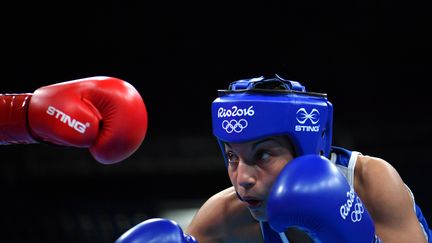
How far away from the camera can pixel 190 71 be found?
5082 mm

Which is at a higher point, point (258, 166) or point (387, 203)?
point (258, 166)

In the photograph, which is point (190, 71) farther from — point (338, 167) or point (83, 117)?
point (83, 117)

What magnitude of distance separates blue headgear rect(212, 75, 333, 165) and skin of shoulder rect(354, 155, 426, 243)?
7.5 inches

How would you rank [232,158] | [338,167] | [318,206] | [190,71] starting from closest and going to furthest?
1. [318,206]
2. [232,158]
3. [338,167]
4. [190,71]

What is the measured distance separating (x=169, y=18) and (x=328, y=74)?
131 centimetres

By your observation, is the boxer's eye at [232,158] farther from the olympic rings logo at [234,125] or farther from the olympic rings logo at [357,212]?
the olympic rings logo at [357,212]

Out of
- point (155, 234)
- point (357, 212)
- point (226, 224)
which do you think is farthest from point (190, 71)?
point (357, 212)

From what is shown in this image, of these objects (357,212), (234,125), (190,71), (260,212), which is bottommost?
(190,71)

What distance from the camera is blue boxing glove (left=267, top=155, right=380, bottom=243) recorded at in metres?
1.38

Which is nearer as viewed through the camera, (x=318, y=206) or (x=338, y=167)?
(x=318, y=206)

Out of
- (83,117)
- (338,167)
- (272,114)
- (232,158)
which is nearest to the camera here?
(83,117)

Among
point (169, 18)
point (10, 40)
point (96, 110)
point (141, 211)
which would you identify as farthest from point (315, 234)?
point (10, 40)

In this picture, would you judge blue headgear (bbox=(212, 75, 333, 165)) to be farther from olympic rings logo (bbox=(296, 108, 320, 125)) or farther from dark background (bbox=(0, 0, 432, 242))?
dark background (bbox=(0, 0, 432, 242))

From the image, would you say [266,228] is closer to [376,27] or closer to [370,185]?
[370,185]
